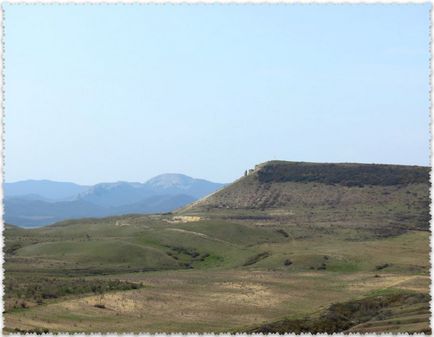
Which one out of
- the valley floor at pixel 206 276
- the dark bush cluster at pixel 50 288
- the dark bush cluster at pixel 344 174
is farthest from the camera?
the dark bush cluster at pixel 344 174

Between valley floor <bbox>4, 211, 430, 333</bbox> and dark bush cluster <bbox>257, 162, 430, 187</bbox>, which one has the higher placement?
dark bush cluster <bbox>257, 162, 430, 187</bbox>

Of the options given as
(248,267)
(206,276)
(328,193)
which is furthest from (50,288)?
(328,193)

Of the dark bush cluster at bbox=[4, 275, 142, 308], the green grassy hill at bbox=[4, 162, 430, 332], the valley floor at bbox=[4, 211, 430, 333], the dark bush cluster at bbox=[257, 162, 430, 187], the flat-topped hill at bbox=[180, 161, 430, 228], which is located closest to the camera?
the valley floor at bbox=[4, 211, 430, 333]

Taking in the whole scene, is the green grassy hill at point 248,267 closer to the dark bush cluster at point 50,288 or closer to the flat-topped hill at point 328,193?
the dark bush cluster at point 50,288

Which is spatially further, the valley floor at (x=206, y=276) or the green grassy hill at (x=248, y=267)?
the green grassy hill at (x=248, y=267)

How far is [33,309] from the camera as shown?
3578 centimetres

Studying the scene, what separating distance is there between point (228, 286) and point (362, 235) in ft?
188

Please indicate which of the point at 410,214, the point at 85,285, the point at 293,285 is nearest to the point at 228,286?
the point at 293,285

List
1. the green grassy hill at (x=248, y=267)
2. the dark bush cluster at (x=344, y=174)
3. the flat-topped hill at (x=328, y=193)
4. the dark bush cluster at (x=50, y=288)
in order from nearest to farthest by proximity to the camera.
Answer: the green grassy hill at (x=248, y=267)
the dark bush cluster at (x=50, y=288)
the flat-topped hill at (x=328, y=193)
the dark bush cluster at (x=344, y=174)

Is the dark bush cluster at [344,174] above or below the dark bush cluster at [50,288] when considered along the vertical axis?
above

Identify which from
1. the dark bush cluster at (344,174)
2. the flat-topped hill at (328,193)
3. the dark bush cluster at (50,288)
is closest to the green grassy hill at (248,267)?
the dark bush cluster at (50,288)

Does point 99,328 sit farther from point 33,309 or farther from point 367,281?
point 367,281

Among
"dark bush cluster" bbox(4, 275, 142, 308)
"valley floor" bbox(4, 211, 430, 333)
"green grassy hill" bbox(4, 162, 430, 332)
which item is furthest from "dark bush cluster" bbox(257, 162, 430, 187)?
"dark bush cluster" bbox(4, 275, 142, 308)

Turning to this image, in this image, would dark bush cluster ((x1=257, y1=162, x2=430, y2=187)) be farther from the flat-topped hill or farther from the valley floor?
the valley floor
